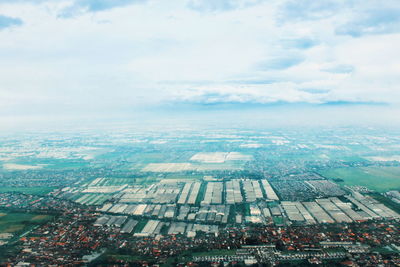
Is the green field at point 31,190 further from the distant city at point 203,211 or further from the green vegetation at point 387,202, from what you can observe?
the green vegetation at point 387,202

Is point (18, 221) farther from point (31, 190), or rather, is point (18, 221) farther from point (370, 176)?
point (370, 176)

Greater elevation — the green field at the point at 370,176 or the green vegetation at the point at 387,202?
the green field at the point at 370,176

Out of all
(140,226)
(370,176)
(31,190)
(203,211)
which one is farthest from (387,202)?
(31,190)

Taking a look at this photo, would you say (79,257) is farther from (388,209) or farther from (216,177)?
(388,209)

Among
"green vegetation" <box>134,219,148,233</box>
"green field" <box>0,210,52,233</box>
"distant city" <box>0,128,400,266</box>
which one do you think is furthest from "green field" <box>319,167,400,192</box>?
"green field" <box>0,210,52,233</box>

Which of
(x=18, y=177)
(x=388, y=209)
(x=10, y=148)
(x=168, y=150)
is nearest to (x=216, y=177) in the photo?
(x=388, y=209)

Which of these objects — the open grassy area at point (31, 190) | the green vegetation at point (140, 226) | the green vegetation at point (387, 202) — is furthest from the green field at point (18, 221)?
the green vegetation at point (387, 202)
